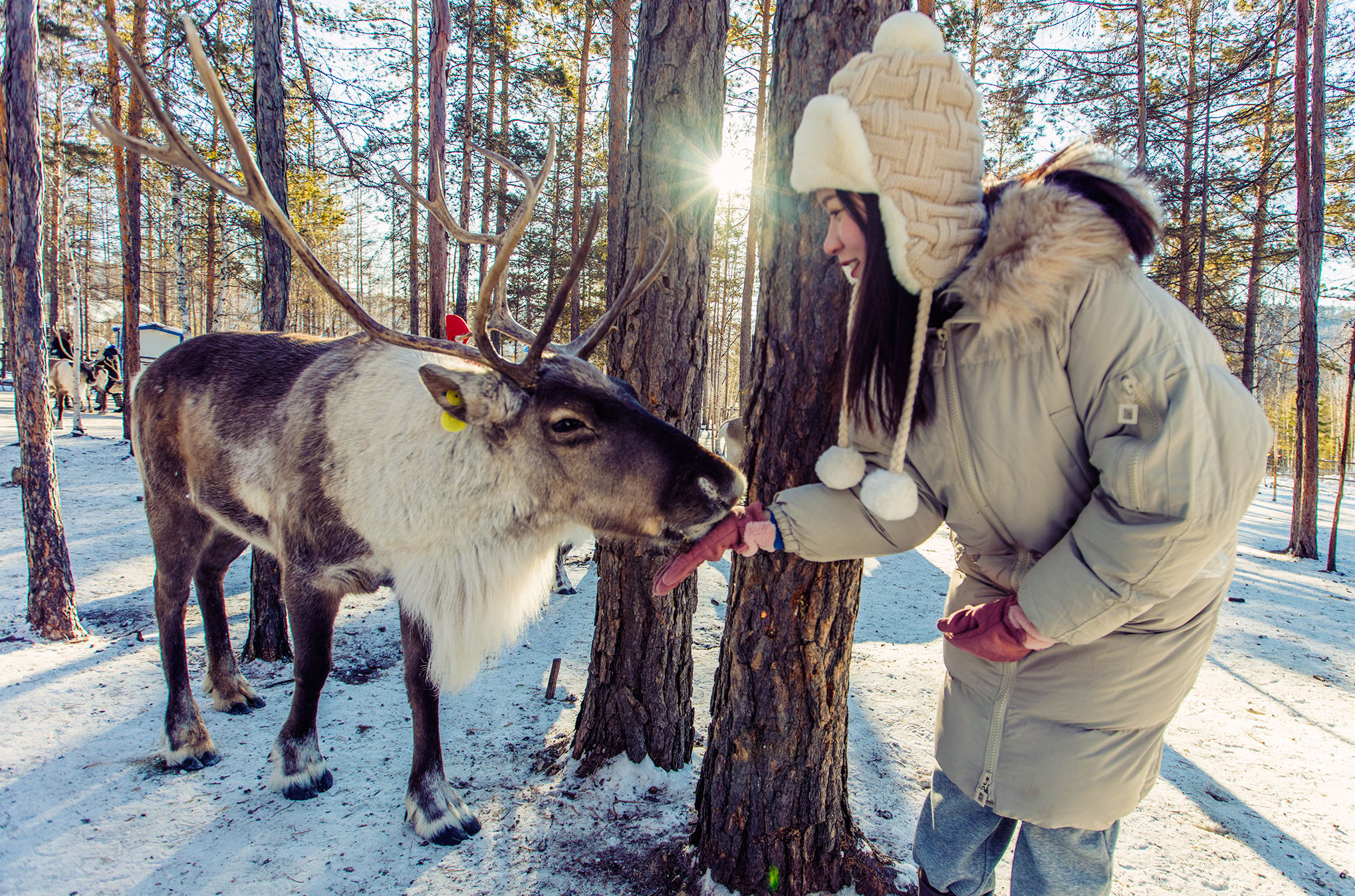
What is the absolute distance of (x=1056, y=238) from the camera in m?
1.23

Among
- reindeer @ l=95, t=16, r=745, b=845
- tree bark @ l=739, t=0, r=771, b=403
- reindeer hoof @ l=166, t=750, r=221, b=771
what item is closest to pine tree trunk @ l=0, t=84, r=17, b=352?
reindeer @ l=95, t=16, r=745, b=845

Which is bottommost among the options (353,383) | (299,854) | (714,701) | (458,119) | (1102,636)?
(299,854)

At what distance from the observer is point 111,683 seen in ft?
11.2

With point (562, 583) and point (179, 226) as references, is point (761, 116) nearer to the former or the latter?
point (562, 583)

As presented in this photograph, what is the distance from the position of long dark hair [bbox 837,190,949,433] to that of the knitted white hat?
4 centimetres

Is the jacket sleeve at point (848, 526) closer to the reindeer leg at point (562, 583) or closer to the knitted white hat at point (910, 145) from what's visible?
the knitted white hat at point (910, 145)

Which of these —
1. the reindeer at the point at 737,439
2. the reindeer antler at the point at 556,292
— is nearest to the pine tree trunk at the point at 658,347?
the reindeer antler at the point at 556,292

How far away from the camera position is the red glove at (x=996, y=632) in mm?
1352

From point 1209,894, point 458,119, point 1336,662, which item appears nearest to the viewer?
point 1209,894

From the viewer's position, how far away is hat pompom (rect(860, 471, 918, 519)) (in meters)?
1.48

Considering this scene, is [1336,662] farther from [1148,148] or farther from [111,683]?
[1148,148]

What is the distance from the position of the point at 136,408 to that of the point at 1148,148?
47.4ft

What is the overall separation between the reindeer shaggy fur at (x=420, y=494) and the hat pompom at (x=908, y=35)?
1121 millimetres

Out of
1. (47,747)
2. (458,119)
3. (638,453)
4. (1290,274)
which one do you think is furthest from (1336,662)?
(458,119)
